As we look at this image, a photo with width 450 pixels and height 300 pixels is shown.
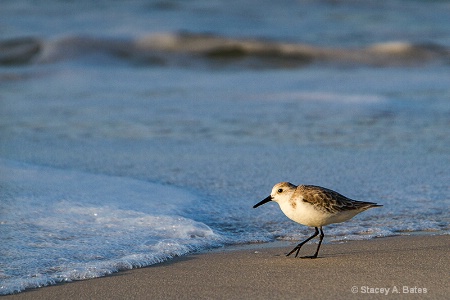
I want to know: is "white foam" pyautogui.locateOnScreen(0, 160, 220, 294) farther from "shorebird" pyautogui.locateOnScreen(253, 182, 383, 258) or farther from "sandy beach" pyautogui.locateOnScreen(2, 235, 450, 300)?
"shorebird" pyautogui.locateOnScreen(253, 182, 383, 258)

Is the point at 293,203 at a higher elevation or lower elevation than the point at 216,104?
higher

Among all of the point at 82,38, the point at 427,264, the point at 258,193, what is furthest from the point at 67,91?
the point at 427,264

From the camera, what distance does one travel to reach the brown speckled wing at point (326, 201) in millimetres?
Answer: 4586

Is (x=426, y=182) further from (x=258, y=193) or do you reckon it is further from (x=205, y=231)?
(x=205, y=231)

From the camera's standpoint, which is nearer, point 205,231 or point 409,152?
point 205,231

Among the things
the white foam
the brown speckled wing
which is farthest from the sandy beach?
the brown speckled wing

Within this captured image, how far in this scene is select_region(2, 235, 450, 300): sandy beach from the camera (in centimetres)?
395

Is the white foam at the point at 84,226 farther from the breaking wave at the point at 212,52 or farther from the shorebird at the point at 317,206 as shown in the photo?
the breaking wave at the point at 212,52

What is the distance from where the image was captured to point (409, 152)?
7574 millimetres

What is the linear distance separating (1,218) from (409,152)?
395 cm

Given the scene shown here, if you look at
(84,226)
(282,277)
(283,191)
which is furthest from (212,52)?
(282,277)

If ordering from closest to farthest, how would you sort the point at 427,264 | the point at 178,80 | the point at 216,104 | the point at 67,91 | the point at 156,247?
the point at 427,264 → the point at 156,247 → the point at 216,104 → the point at 67,91 → the point at 178,80

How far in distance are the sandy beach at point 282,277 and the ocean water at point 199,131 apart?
223 mm

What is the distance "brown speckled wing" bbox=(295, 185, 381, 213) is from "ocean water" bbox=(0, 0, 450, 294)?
0.62 metres
